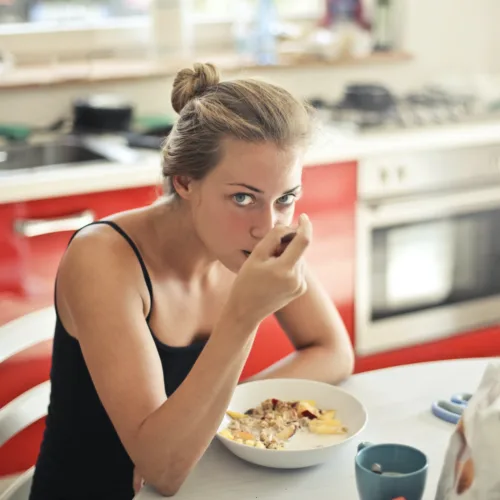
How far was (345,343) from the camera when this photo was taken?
57.3 inches

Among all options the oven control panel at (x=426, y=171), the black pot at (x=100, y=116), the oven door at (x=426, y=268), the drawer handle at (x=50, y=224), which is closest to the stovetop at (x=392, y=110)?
the oven control panel at (x=426, y=171)

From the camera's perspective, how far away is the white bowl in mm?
1058

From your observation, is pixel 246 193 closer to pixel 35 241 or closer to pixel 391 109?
pixel 35 241

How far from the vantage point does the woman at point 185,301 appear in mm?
1084

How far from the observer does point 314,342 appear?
146 cm

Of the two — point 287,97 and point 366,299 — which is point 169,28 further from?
point 287,97

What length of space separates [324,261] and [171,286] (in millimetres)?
1149

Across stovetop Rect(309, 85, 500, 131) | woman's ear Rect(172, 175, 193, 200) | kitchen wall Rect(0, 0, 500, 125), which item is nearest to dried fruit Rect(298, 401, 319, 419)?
woman's ear Rect(172, 175, 193, 200)

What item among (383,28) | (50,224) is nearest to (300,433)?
(50,224)

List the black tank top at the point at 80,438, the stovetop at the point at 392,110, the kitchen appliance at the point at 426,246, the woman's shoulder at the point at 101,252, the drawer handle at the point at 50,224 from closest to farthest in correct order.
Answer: the woman's shoulder at the point at 101,252, the black tank top at the point at 80,438, the drawer handle at the point at 50,224, the kitchen appliance at the point at 426,246, the stovetop at the point at 392,110

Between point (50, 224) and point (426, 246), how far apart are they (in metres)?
1.15

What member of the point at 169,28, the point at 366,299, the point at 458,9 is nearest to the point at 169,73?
the point at 169,28

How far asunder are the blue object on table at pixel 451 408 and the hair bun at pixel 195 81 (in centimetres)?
57

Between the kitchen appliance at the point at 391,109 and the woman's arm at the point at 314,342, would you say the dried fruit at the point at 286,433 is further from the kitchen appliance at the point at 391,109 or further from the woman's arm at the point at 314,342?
the kitchen appliance at the point at 391,109
